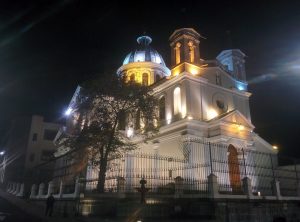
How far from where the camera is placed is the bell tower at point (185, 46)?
2978 centimetres

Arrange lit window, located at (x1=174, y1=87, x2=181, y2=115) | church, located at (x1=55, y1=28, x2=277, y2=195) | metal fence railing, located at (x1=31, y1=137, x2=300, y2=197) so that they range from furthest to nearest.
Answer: lit window, located at (x1=174, y1=87, x2=181, y2=115), church, located at (x1=55, y1=28, x2=277, y2=195), metal fence railing, located at (x1=31, y1=137, x2=300, y2=197)

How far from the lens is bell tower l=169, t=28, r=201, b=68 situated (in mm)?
29781

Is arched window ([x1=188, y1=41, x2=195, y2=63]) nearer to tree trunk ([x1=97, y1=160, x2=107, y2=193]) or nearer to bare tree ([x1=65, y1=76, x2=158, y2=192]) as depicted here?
bare tree ([x1=65, y1=76, x2=158, y2=192])

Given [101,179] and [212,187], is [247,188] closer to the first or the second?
[212,187]

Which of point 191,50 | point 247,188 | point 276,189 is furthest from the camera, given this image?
point 191,50

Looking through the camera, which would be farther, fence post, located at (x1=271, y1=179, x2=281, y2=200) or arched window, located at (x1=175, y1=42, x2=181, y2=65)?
arched window, located at (x1=175, y1=42, x2=181, y2=65)

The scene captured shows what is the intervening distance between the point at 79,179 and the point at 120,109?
591cm

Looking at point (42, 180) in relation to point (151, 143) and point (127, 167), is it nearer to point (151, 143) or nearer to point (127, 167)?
point (151, 143)

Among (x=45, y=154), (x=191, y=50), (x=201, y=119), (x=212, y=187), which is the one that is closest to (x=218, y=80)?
(x=191, y=50)

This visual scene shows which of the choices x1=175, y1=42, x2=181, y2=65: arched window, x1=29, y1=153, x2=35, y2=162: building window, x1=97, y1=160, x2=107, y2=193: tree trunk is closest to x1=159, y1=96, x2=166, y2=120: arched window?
x1=175, y1=42, x2=181, y2=65: arched window

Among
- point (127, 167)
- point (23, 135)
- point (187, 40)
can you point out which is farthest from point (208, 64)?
point (23, 135)

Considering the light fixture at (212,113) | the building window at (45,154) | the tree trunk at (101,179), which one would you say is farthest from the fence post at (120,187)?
the building window at (45,154)

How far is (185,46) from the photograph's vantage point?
29.8 m

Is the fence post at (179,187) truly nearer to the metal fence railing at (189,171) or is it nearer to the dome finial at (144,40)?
the metal fence railing at (189,171)
